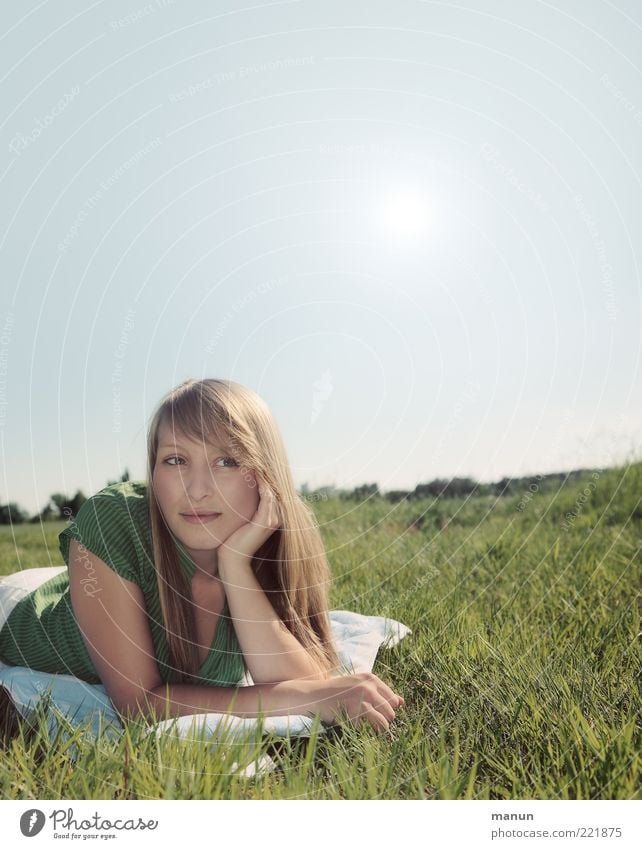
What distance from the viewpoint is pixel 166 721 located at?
1.72 m

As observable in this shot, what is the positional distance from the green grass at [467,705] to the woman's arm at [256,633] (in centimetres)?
24

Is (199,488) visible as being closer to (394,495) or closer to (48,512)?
(48,512)

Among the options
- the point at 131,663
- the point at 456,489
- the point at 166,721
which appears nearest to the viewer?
the point at 166,721

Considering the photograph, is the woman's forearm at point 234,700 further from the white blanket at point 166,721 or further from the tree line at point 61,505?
the tree line at point 61,505

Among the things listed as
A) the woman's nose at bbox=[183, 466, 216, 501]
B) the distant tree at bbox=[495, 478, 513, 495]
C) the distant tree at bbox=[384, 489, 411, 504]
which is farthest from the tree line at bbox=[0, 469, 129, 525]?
the distant tree at bbox=[495, 478, 513, 495]

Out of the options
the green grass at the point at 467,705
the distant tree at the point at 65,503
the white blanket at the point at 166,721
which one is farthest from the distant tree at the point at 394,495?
the distant tree at the point at 65,503

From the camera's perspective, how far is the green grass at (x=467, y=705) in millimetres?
1550

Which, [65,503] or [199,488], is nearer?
[199,488]

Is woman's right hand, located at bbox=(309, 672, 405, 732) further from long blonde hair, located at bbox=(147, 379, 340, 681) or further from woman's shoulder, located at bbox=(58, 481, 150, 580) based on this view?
woman's shoulder, located at bbox=(58, 481, 150, 580)

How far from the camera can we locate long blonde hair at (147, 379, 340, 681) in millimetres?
2143

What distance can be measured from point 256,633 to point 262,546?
25 centimetres

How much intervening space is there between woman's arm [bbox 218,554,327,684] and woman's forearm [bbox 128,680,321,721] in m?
0.11

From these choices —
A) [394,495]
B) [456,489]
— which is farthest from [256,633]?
[456,489]
